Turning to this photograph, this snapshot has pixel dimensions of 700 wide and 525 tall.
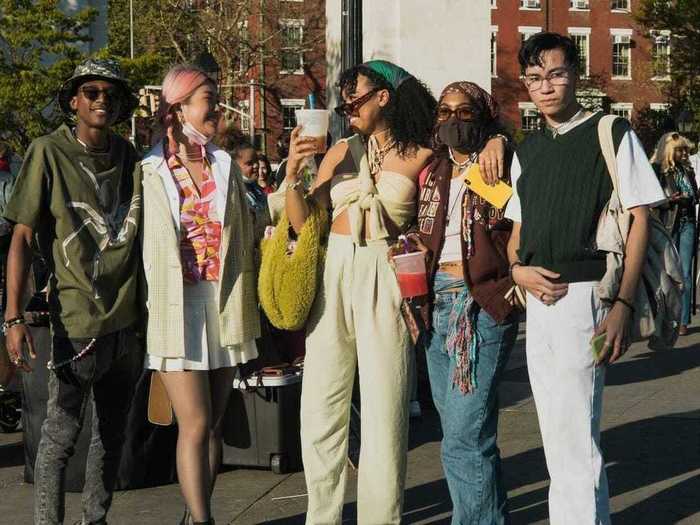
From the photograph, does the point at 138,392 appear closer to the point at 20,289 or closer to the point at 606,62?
the point at 20,289

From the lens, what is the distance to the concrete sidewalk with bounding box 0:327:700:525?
19.8 feet

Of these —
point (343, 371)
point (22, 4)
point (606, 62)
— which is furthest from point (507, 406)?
point (606, 62)

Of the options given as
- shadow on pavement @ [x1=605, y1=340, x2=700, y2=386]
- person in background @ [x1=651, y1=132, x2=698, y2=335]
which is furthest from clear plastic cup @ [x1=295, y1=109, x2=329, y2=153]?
person in background @ [x1=651, y1=132, x2=698, y2=335]

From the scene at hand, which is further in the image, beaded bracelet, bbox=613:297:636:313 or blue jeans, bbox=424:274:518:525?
blue jeans, bbox=424:274:518:525

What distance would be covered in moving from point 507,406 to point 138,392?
2.99m

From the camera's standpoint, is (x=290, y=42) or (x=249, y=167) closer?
(x=249, y=167)

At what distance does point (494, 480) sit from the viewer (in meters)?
4.99

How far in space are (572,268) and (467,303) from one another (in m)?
0.74

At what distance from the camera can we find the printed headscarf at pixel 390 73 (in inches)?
207

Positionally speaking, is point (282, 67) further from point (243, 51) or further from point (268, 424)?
point (268, 424)

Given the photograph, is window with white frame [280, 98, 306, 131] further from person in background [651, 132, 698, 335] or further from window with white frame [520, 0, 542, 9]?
person in background [651, 132, 698, 335]

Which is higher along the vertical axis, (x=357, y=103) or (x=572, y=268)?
(x=357, y=103)

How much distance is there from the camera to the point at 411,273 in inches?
194

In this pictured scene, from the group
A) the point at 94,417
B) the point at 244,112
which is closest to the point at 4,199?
the point at 94,417
